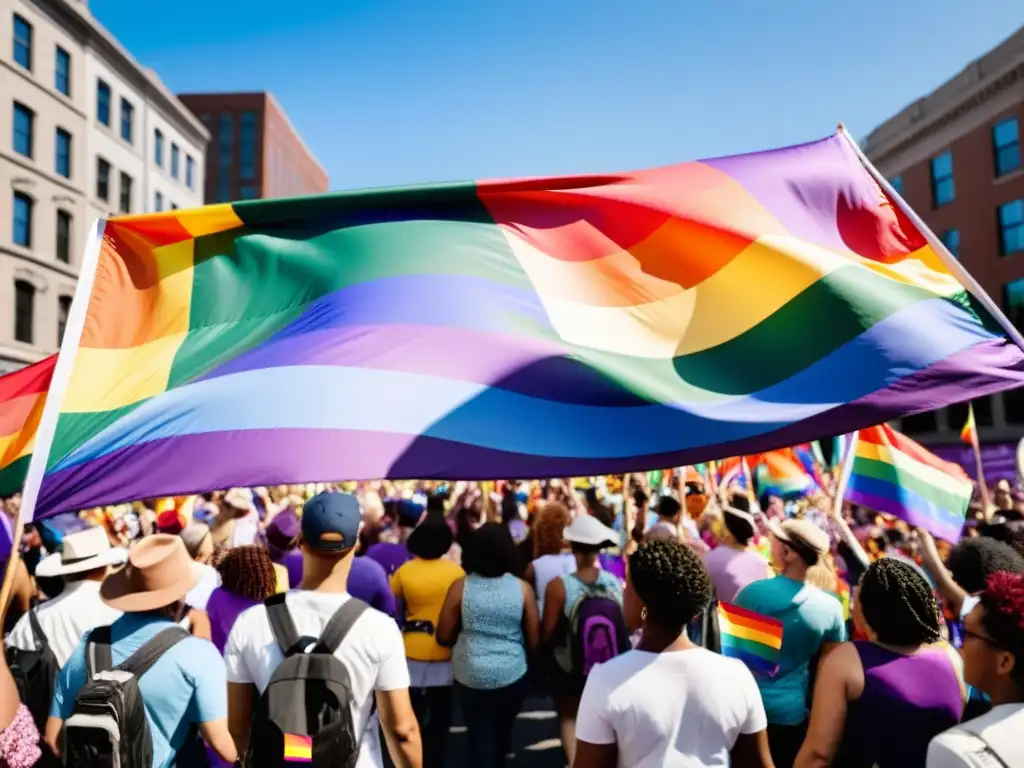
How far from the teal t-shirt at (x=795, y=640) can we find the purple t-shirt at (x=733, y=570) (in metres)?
0.92

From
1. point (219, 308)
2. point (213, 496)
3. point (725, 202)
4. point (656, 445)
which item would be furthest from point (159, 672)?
point (213, 496)

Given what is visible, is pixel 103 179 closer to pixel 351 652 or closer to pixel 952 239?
pixel 952 239

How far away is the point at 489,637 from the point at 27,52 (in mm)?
29919

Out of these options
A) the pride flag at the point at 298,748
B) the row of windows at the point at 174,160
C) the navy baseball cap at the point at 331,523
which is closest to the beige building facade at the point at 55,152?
the row of windows at the point at 174,160

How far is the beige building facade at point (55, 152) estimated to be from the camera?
2617 centimetres

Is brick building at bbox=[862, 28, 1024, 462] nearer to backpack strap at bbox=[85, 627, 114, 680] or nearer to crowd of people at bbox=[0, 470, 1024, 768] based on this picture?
crowd of people at bbox=[0, 470, 1024, 768]

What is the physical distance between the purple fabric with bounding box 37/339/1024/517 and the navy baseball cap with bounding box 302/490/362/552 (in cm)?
39

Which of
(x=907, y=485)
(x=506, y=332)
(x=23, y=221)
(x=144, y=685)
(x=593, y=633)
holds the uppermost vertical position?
(x=23, y=221)

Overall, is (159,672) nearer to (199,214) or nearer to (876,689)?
(199,214)

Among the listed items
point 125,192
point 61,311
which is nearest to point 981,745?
point 61,311

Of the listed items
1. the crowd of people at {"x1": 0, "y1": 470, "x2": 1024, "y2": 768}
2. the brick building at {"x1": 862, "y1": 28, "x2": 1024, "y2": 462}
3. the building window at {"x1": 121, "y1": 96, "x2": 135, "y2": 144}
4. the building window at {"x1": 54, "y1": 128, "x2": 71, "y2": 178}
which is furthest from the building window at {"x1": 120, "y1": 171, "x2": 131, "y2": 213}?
the crowd of people at {"x1": 0, "y1": 470, "x2": 1024, "y2": 768}

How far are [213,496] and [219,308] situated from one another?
30.0ft

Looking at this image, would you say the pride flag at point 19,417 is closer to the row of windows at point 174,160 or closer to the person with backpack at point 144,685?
the person with backpack at point 144,685

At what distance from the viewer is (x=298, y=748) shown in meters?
2.58
